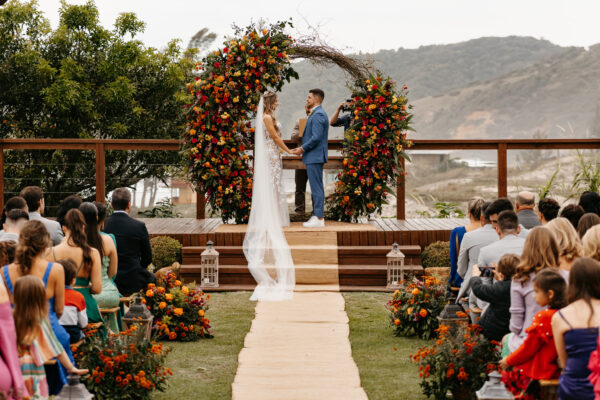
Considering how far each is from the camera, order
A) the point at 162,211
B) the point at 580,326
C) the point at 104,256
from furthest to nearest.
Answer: the point at 162,211, the point at 104,256, the point at 580,326

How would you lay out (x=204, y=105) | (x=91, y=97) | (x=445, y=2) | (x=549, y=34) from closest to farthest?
(x=204, y=105), (x=91, y=97), (x=445, y=2), (x=549, y=34)

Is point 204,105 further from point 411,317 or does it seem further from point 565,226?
point 565,226

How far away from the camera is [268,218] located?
10984mm

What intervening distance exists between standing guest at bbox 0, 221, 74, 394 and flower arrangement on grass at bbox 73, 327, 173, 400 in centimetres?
31

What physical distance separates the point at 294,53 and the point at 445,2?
193 feet

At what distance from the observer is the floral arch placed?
1179 cm

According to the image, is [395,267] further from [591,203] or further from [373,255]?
[591,203]

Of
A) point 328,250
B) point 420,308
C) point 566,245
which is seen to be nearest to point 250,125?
point 328,250

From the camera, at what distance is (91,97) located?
16.9 m

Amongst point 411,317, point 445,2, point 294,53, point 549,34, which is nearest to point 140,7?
point 445,2

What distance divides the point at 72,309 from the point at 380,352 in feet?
9.91

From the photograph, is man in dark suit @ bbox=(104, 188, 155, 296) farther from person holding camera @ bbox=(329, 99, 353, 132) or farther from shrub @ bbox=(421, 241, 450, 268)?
person holding camera @ bbox=(329, 99, 353, 132)

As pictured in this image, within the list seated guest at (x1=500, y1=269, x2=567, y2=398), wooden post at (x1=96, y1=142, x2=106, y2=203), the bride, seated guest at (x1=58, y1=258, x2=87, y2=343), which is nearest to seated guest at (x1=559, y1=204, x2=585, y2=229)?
seated guest at (x1=500, y1=269, x2=567, y2=398)

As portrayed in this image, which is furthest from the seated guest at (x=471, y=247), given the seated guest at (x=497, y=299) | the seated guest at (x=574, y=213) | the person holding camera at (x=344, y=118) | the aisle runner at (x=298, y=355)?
the person holding camera at (x=344, y=118)
